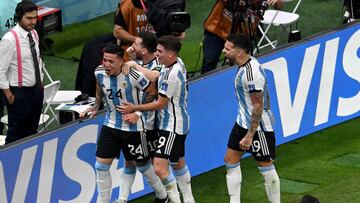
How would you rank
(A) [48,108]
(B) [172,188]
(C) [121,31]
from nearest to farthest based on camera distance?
(B) [172,188]
(C) [121,31]
(A) [48,108]

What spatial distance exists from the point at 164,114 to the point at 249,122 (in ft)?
2.54

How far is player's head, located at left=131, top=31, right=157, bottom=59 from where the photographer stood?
10.6 meters

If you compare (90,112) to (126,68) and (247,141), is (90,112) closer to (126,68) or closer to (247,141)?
(126,68)

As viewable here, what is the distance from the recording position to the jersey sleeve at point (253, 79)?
10.3m

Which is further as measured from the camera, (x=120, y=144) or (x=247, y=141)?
(x=120, y=144)

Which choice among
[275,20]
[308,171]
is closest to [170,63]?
[308,171]

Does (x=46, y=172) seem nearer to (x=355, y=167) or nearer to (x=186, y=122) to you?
(x=186, y=122)

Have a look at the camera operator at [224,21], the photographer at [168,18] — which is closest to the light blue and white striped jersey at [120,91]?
the photographer at [168,18]

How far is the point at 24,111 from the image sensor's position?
11.6 m

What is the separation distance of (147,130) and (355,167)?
97.4 inches

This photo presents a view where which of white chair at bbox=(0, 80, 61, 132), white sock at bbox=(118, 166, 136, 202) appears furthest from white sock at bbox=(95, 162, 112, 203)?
white chair at bbox=(0, 80, 61, 132)

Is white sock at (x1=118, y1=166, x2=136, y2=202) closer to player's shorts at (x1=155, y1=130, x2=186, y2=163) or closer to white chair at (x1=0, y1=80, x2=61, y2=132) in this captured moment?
player's shorts at (x1=155, y1=130, x2=186, y2=163)

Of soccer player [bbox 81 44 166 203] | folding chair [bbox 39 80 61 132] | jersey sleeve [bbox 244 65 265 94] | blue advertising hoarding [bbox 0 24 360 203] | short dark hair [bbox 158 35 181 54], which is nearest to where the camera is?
jersey sleeve [bbox 244 65 265 94]

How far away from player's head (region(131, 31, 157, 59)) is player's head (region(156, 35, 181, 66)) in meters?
0.19
